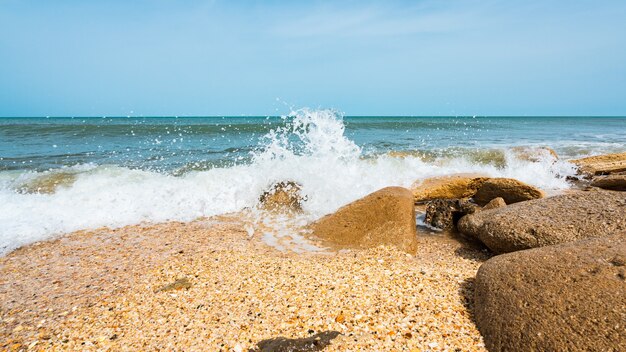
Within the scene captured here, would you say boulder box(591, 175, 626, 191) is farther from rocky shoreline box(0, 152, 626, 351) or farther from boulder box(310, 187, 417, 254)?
boulder box(310, 187, 417, 254)

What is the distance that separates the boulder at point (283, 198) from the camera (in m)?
5.97

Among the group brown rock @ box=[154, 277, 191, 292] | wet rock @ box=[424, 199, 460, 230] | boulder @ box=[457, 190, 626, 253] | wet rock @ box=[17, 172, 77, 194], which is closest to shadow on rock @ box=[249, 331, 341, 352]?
brown rock @ box=[154, 277, 191, 292]

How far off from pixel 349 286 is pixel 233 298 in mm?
829

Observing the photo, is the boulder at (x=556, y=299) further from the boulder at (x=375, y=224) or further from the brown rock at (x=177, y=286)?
the brown rock at (x=177, y=286)

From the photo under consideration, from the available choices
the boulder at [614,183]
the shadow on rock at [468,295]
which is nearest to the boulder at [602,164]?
the boulder at [614,183]

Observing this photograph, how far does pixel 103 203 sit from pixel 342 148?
3970mm

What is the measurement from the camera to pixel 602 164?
9.16 meters

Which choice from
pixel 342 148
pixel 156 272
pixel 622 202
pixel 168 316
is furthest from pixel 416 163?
A: pixel 168 316

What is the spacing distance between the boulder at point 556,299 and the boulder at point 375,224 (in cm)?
148

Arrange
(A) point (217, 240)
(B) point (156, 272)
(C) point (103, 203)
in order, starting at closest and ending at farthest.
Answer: (B) point (156, 272)
(A) point (217, 240)
(C) point (103, 203)

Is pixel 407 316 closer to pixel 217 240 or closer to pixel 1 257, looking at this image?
Result: pixel 217 240

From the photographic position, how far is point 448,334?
2.38 metres

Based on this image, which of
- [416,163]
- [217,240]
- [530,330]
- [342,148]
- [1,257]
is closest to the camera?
[530,330]

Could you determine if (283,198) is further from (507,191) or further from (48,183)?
(48,183)
